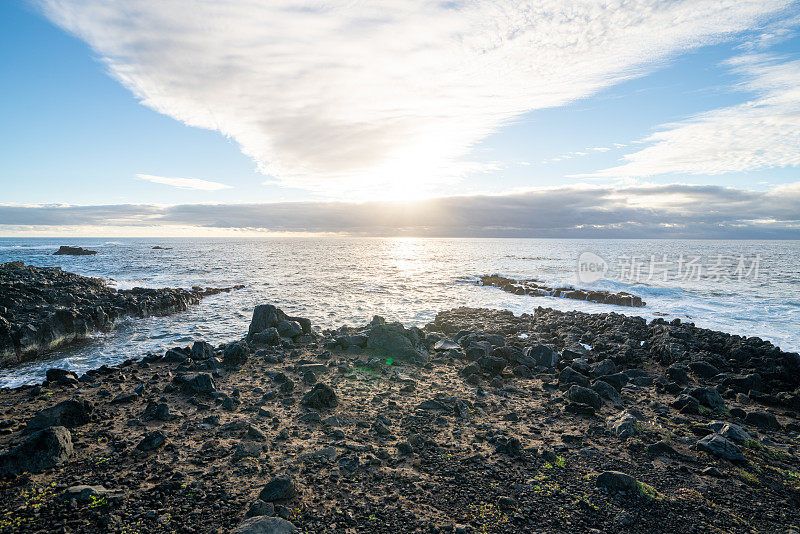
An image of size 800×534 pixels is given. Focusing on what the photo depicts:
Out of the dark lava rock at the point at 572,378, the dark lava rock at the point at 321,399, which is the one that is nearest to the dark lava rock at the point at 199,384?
the dark lava rock at the point at 321,399

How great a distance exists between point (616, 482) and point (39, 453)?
10.3 m

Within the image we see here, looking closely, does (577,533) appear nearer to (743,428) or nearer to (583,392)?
(583,392)

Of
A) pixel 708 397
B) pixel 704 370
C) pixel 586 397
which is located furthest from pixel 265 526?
pixel 704 370

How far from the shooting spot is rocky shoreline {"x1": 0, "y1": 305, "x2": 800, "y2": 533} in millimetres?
5328

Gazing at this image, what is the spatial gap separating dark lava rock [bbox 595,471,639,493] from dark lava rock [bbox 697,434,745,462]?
110 inches

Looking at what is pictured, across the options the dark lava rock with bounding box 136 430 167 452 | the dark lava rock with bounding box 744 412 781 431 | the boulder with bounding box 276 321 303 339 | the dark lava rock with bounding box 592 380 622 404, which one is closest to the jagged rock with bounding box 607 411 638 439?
the dark lava rock with bounding box 592 380 622 404

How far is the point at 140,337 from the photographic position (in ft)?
59.6

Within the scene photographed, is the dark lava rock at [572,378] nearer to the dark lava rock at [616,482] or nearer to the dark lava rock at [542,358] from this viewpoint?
the dark lava rock at [542,358]

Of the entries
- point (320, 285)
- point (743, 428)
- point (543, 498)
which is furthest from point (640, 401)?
point (320, 285)

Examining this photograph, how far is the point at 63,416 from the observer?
777 cm

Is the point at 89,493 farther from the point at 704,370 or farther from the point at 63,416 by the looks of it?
the point at 704,370

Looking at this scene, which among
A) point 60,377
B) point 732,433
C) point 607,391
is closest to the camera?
point 732,433

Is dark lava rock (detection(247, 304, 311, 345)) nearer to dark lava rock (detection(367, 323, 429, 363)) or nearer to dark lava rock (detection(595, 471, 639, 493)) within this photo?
dark lava rock (detection(367, 323, 429, 363))

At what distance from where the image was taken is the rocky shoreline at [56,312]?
13914 millimetres
